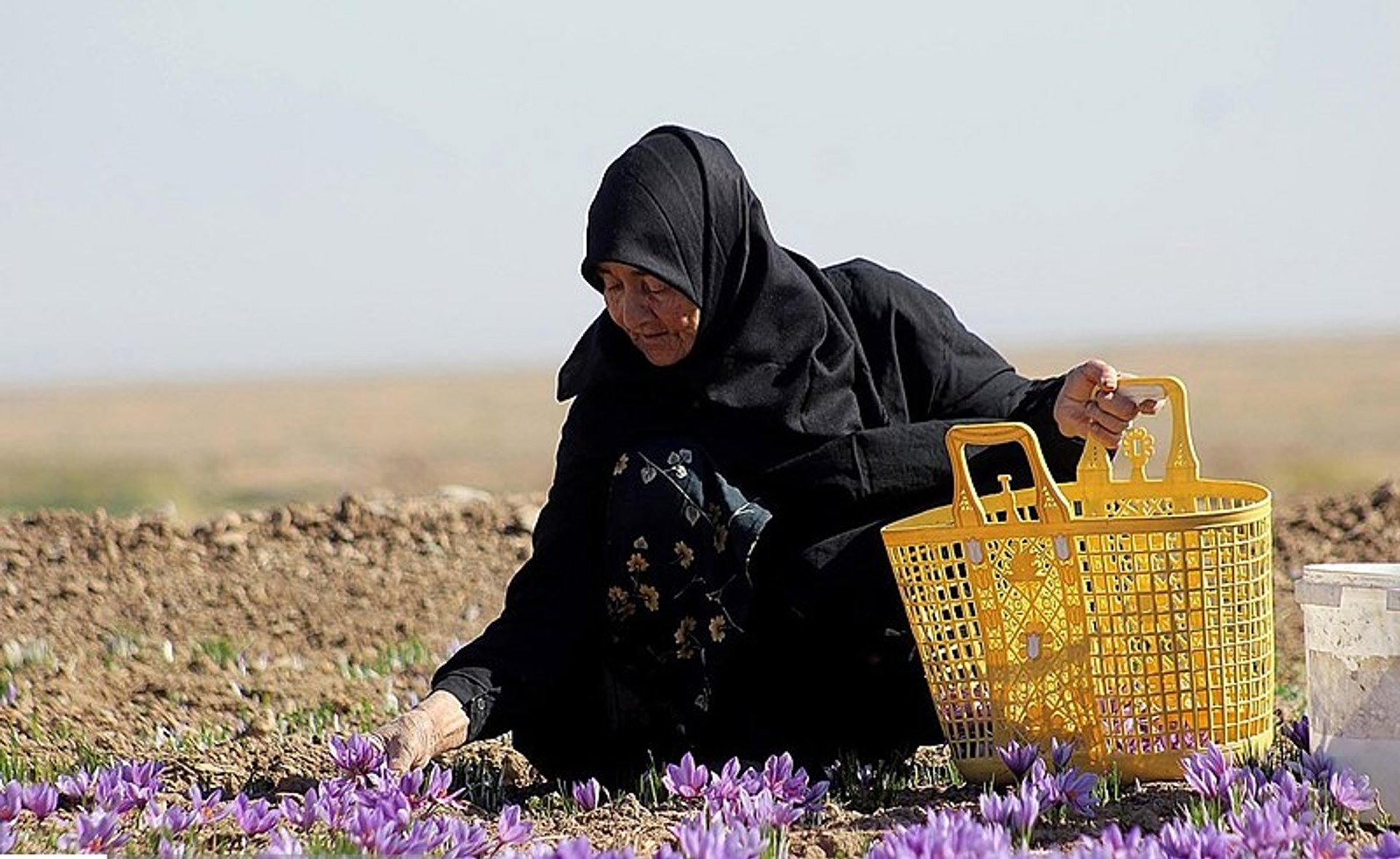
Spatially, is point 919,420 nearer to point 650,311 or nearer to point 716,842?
point 650,311

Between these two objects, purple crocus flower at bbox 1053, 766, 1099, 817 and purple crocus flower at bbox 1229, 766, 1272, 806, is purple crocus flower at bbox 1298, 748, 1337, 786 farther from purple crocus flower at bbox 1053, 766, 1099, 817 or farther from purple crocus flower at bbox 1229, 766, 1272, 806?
purple crocus flower at bbox 1053, 766, 1099, 817

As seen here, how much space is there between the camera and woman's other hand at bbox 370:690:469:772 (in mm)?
3756

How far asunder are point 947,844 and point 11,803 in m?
1.63

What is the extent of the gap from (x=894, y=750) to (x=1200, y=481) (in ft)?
2.82

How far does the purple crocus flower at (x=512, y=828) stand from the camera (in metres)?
3.25

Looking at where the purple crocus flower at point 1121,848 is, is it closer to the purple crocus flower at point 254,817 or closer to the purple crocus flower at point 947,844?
the purple crocus flower at point 947,844

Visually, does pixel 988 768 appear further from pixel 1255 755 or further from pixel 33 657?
pixel 33 657

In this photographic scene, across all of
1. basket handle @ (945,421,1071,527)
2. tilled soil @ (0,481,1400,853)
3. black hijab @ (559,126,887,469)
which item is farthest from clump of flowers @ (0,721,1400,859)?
black hijab @ (559,126,887,469)

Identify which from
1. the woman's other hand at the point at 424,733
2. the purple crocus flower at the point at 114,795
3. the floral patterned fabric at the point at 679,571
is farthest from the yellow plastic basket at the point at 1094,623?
the purple crocus flower at the point at 114,795

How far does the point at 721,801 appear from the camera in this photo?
11.6 feet

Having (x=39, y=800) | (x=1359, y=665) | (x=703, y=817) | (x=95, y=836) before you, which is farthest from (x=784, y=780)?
(x=39, y=800)

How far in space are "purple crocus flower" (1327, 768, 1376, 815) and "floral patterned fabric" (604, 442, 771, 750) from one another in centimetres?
120

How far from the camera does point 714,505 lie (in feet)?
13.3

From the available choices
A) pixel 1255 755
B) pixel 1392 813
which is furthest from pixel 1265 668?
pixel 1392 813
